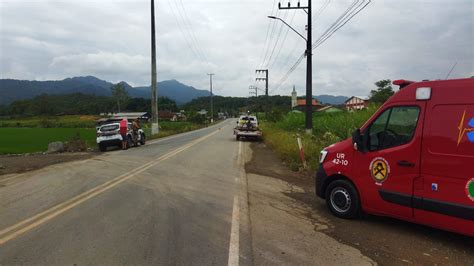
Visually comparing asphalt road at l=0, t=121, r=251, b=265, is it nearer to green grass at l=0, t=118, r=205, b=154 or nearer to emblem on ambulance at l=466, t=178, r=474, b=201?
emblem on ambulance at l=466, t=178, r=474, b=201

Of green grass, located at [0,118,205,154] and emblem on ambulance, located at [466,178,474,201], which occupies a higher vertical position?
emblem on ambulance, located at [466,178,474,201]

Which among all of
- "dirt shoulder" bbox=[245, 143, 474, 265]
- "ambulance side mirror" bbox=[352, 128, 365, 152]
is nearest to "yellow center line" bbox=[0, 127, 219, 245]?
"dirt shoulder" bbox=[245, 143, 474, 265]

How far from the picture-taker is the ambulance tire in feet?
22.7

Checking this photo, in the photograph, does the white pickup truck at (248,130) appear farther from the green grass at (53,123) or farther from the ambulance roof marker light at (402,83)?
the green grass at (53,123)

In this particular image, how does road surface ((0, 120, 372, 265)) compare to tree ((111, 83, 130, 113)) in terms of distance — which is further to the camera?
tree ((111, 83, 130, 113))

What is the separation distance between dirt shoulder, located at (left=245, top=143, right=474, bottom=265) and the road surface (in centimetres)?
30

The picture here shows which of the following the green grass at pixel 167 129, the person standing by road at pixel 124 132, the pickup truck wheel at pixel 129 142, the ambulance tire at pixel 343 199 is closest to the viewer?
the ambulance tire at pixel 343 199

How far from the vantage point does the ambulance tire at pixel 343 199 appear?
22.7 ft

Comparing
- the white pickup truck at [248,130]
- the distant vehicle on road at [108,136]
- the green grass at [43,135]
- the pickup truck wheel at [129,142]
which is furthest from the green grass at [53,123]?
the distant vehicle on road at [108,136]

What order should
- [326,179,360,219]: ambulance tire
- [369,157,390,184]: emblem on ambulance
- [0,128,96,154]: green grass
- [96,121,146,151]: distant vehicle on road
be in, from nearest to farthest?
[369,157,390,184]: emblem on ambulance, [326,179,360,219]: ambulance tire, [96,121,146,151]: distant vehicle on road, [0,128,96,154]: green grass

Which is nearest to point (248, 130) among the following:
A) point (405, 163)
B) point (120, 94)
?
point (405, 163)

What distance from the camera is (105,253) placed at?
511 cm

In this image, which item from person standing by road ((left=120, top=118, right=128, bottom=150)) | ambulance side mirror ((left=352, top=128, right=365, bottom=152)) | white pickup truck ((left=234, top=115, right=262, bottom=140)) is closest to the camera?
ambulance side mirror ((left=352, top=128, right=365, bottom=152))

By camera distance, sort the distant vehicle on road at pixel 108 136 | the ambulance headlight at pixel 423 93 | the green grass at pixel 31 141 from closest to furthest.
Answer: the ambulance headlight at pixel 423 93 < the distant vehicle on road at pixel 108 136 < the green grass at pixel 31 141
